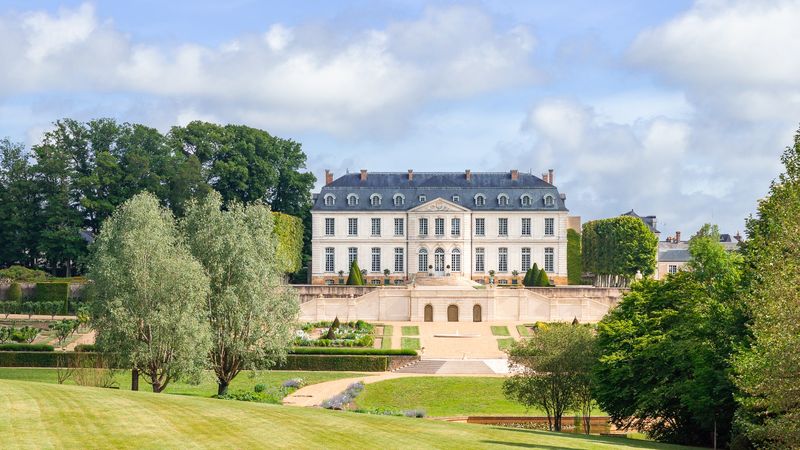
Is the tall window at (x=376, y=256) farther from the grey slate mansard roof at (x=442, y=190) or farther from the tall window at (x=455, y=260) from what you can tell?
the tall window at (x=455, y=260)

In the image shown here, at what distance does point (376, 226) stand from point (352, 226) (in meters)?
1.94

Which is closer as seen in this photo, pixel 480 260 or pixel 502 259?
pixel 502 259

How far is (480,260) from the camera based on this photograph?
8669 centimetres

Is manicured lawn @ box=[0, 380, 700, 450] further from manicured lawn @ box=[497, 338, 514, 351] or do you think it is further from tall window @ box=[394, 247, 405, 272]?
tall window @ box=[394, 247, 405, 272]

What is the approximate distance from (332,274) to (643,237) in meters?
24.6

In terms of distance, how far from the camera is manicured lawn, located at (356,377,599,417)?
4125 cm

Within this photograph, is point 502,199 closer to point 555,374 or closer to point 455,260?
point 455,260

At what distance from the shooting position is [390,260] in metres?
86.7

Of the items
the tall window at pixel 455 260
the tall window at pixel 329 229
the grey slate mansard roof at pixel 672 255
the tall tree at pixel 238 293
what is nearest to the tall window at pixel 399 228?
the tall window at pixel 455 260

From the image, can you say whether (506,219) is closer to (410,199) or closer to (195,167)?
(410,199)

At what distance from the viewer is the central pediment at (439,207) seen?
85488mm

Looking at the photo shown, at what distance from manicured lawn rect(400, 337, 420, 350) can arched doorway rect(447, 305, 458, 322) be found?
10030 mm

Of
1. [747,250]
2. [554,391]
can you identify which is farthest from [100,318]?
[747,250]

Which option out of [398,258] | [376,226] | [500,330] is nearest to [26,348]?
[500,330]
